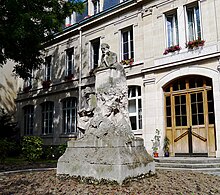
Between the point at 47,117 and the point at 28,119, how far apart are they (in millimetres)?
2478

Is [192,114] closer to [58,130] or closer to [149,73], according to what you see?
[149,73]

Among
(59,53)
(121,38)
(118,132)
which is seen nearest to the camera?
(118,132)

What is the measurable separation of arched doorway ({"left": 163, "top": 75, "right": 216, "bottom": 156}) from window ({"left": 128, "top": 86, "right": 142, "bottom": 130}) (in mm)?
1592

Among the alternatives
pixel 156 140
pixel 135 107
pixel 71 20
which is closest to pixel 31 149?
pixel 156 140

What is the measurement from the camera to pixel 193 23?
11.9 metres

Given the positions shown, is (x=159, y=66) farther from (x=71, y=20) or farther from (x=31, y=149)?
(x=71, y=20)

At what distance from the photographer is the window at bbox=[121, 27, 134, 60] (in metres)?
A: 14.3

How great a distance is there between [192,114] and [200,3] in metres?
4.93

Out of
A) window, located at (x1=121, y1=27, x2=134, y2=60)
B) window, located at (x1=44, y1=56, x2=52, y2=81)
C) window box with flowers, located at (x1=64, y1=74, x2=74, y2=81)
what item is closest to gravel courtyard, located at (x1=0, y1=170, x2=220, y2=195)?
window, located at (x1=121, y1=27, x2=134, y2=60)

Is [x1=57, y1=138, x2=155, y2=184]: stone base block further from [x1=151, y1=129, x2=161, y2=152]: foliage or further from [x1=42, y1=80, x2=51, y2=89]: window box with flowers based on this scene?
[x1=42, y1=80, x2=51, y2=89]: window box with flowers

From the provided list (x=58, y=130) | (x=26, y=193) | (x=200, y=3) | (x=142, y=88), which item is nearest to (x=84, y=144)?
(x=26, y=193)

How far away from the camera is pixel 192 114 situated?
36.9 ft

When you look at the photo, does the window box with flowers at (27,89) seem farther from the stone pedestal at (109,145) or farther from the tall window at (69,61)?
the stone pedestal at (109,145)

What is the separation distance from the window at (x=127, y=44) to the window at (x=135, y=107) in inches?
76.6
